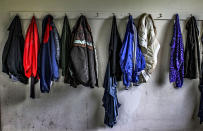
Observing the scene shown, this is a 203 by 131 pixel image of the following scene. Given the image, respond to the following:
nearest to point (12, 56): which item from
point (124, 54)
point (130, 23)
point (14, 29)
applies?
point (14, 29)

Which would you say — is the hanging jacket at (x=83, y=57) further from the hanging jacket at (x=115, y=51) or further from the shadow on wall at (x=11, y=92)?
the shadow on wall at (x=11, y=92)

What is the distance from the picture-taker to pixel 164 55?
1.84m

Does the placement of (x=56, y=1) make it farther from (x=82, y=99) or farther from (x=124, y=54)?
(x=82, y=99)

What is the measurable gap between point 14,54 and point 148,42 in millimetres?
1682

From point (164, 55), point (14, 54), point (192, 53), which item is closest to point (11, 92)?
point (14, 54)

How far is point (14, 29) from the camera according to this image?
1607mm

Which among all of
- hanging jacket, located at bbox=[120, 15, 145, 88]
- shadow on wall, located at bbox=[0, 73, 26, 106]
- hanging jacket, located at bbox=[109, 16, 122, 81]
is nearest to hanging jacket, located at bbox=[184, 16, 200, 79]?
hanging jacket, located at bbox=[120, 15, 145, 88]

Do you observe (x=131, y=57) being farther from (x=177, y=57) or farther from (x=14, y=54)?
(x=14, y=54)

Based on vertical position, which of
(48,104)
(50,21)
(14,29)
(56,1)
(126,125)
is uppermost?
(56,1)

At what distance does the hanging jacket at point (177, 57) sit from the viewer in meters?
1.69

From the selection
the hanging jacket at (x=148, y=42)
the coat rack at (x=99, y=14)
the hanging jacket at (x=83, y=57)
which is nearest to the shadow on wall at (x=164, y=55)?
the coat rack at (x=99, y=14)

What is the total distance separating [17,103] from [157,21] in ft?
7.51

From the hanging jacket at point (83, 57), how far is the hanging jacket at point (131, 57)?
0.38 meters

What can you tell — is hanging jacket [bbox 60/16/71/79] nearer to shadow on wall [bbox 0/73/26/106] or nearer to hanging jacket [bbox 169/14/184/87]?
shadow on wall [bbox 0/73/26/106]
